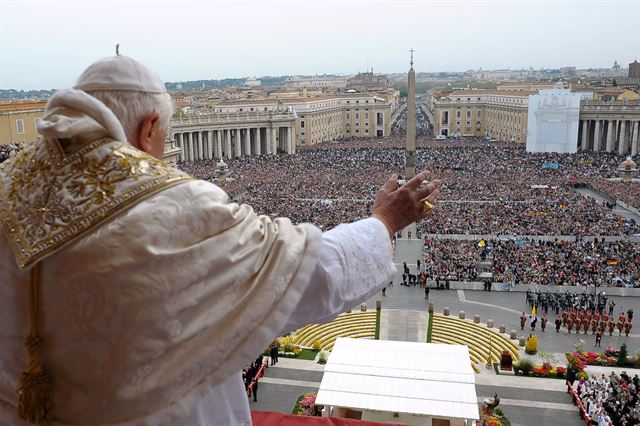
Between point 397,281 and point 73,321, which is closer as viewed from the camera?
point 73,321

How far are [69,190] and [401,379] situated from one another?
12056 millimetres

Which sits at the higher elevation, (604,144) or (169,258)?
(169,258)

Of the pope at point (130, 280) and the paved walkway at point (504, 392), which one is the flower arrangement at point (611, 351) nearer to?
the paved walkway at point (504, 392)

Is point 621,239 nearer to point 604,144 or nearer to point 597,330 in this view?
point 597,330

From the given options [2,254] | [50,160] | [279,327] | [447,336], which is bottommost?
[447,336]

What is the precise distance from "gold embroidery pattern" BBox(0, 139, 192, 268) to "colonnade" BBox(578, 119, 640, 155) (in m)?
A: 72.4

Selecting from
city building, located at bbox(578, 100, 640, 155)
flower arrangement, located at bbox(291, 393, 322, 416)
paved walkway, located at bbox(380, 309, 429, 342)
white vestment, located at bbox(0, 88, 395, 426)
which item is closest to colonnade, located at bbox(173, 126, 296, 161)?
city building, located at bbox(578, 100, 640, 155)

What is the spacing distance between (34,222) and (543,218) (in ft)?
114

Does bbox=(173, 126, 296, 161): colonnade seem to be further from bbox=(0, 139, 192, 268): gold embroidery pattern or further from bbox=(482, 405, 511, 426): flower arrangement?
bbox=(0, 139, 192, 268): gold embroidery pattern

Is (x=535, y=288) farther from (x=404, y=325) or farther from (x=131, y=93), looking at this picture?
(x=131, y=93)

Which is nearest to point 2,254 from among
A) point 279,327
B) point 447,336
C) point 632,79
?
point 279,327

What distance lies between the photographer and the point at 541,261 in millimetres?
26281

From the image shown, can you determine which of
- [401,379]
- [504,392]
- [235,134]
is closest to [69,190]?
[401,379]

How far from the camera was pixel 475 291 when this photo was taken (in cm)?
2420
